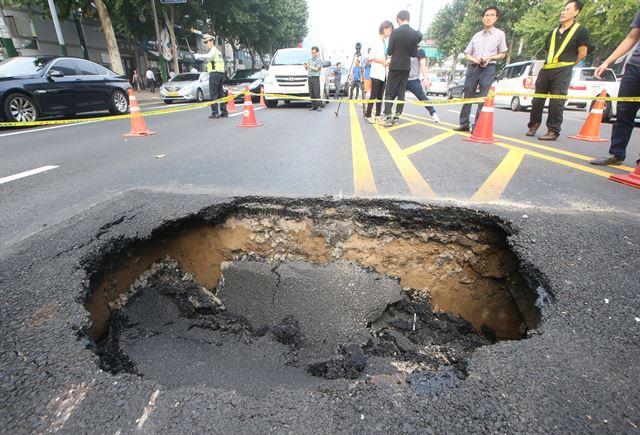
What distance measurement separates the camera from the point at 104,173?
423 cm

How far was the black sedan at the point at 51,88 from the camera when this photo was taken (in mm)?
7438

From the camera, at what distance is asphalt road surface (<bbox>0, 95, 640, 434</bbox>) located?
3.78 ft

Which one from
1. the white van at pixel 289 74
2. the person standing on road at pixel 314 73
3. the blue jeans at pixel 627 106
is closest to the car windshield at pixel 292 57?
the white van at pixel 289 74

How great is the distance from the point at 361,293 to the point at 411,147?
12.2 feet

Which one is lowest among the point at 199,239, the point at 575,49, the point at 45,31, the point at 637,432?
the point at 199,239

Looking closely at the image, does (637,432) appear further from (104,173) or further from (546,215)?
(104,173)

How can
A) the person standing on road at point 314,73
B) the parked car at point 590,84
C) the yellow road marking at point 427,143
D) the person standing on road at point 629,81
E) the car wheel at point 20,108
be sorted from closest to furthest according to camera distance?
the person standing on road at point 629,81 → the yellow road marking at point 427,143 → the car wheel at point 20,108 → the person standing on road at point 314,73 → the parked car at point 590,84

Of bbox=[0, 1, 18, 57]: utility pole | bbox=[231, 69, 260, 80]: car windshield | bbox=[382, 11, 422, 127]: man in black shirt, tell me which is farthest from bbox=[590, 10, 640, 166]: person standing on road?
bbox=[0, 1, 18, 57]: utility pole

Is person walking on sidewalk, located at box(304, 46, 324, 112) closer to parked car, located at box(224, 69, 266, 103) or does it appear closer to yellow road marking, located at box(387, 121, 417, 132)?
yellow road marking, located at box(387, 121, 417, 132)

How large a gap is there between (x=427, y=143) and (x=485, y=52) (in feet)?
6.77

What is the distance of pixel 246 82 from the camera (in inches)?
656

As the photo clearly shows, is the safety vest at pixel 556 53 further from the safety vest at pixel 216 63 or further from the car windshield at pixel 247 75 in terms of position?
the car windshield at pixel 247 75

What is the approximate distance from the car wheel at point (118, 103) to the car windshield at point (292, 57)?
4.96 m

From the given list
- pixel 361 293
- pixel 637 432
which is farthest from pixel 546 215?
pixel 637 432
